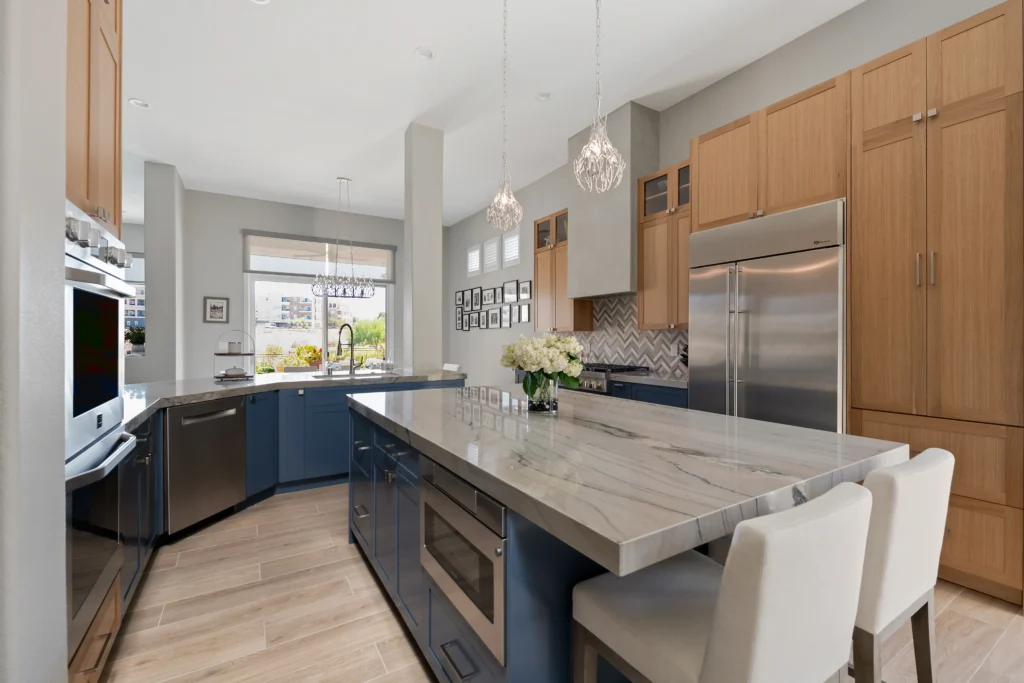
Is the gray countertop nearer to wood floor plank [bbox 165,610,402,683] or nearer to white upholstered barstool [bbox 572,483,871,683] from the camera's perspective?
wood floor plank [bbox 165,610,402,683]

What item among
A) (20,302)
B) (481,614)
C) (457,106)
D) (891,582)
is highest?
(457,106)

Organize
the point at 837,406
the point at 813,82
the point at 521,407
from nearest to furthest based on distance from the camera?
1. the point at 521,407
2. the point at 837,406
3. the point at 813,82

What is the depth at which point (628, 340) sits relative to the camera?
449 cm

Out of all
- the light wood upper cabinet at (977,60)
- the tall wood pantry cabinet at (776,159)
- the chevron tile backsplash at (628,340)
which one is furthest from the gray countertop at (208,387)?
the light wood upper cabinet at (977,60)

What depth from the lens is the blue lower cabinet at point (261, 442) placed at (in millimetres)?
3139

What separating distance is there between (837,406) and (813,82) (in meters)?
2.08

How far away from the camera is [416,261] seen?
405 cm

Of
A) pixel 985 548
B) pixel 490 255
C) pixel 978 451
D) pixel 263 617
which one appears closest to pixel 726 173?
pixel 978 451

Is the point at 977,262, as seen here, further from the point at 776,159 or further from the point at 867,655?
the point at 867,655

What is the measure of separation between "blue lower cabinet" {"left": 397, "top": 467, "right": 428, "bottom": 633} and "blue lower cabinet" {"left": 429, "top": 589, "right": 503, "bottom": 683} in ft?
0.31

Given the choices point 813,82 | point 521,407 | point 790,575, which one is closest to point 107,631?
point 521,407

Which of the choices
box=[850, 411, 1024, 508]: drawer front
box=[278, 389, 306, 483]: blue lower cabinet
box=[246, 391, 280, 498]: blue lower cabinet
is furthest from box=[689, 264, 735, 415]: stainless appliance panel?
box=[246, 391, 280, 498]: blue lower cabinet

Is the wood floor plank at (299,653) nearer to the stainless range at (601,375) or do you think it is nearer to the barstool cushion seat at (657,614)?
the barstool cushion seat at (657,614)

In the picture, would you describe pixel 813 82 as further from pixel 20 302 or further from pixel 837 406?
pixel 20 302
